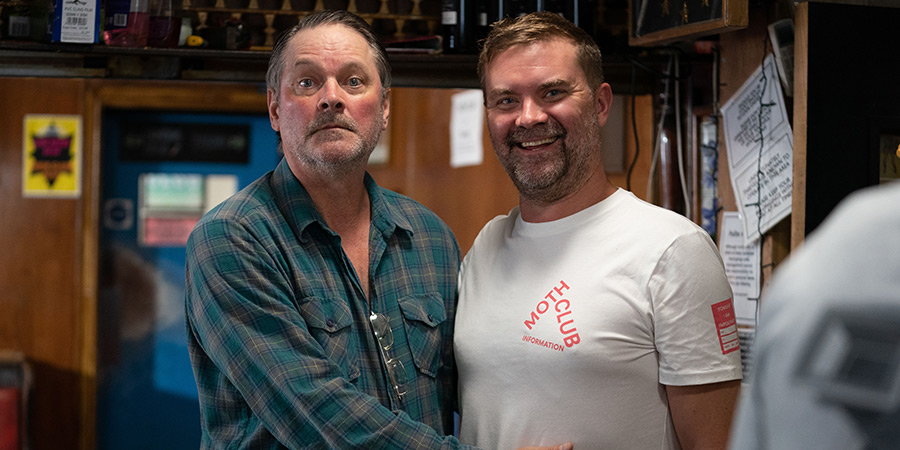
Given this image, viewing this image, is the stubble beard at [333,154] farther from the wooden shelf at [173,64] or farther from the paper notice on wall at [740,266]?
the paper notice on wall at [740,266]

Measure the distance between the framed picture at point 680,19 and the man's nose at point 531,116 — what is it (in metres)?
0.56

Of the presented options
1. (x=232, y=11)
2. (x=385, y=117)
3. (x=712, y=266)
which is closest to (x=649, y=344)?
(x=712, y=266)

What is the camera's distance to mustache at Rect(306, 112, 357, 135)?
64.0 inches

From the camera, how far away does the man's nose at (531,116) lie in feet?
5.15

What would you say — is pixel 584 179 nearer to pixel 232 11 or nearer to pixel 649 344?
pixel 649 344

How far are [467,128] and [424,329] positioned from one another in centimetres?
228

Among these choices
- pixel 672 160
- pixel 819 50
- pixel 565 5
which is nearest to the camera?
pixel 819 50

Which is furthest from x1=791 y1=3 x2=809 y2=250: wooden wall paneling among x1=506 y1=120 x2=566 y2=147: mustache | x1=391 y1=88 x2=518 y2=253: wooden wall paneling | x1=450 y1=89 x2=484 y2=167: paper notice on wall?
x1=450 y1=89 x2=484 y2=167: paper notice on wall

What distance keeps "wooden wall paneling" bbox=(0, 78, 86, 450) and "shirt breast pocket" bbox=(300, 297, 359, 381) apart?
3202 millimetres

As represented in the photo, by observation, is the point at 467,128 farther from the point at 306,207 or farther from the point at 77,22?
the point at 306,207

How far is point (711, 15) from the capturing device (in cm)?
190

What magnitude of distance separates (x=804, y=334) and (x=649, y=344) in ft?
3.52

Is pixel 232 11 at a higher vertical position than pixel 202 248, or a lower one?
higher

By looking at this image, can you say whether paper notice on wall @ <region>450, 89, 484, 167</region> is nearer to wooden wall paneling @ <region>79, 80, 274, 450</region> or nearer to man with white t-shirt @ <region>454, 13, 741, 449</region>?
wooden wall paneling @ <region>79, 80, 274, 450</region>
